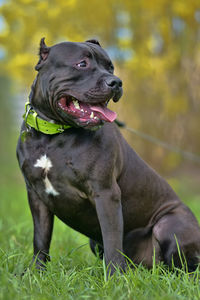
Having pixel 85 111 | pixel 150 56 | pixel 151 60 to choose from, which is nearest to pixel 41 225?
pixel 85 111

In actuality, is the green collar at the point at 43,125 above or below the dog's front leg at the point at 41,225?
above

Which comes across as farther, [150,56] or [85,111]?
[150,56]

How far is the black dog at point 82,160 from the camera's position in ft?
9.07

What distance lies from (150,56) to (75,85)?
8374mm

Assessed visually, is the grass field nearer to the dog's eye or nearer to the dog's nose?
the dog's nose

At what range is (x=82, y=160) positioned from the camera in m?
2.79

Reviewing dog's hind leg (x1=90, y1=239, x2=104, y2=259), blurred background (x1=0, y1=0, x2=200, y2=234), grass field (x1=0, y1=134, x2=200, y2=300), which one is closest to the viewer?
grass field (x1=0, y1=134, x2=200, y2=300)

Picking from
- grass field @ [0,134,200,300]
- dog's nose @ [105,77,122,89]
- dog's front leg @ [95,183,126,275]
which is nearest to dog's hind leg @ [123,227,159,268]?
grass field @ [0,134,200,300]

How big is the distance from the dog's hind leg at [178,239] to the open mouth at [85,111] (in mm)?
980

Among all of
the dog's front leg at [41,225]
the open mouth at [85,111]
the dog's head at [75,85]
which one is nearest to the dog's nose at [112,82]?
the dog's head at [75,85]

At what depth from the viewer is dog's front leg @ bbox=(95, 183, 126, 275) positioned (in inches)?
108

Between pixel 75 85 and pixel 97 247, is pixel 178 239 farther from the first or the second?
pixel 75 85

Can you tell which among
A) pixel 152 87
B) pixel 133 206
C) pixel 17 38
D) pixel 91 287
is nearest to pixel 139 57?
pixel 152 87

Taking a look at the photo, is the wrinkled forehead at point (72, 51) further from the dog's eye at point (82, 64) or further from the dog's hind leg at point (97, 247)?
the dog's hind leg at point (97, 247)
